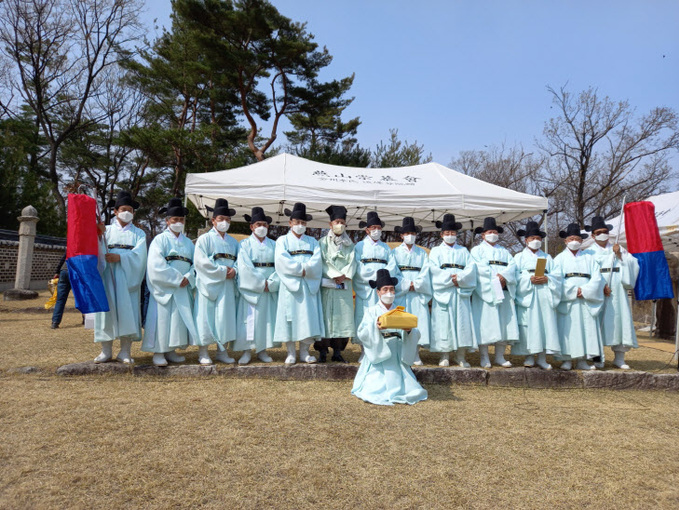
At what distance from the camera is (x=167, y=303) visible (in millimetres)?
5598

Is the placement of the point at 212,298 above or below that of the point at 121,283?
below

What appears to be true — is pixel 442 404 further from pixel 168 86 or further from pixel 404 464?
pixel 168 86

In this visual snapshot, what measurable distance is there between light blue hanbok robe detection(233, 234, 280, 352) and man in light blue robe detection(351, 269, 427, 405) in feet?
4.76

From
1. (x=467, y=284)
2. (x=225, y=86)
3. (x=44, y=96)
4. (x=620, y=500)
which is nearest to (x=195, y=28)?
(x=225, y=86)

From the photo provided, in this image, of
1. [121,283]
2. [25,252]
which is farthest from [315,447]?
[25,252]

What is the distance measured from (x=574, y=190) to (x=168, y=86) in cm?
2127

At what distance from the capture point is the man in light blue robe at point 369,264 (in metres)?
6.16

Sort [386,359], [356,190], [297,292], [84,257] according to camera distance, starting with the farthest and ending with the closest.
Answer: [356,190] → [297,292] → [84,257] → [386,359]

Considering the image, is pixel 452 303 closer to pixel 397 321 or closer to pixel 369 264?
pixel 369 264

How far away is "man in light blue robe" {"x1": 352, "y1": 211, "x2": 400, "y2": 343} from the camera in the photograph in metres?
6.16

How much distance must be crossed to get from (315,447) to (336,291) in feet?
9.02

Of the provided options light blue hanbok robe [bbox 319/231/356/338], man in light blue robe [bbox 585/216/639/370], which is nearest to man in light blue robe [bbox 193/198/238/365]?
light blue hanbok robe [bbox 319/231/356/338]

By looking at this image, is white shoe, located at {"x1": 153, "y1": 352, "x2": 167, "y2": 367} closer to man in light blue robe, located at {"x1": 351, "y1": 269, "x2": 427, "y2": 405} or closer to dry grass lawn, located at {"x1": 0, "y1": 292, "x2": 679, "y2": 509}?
dry grass lawn, located at {"x1": 0, "y1": 292, "x2": 679, "y2": 509}

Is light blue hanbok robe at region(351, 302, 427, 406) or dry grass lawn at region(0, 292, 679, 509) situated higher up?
light blue hanbok robe at region(351, 302, 427, 406)
